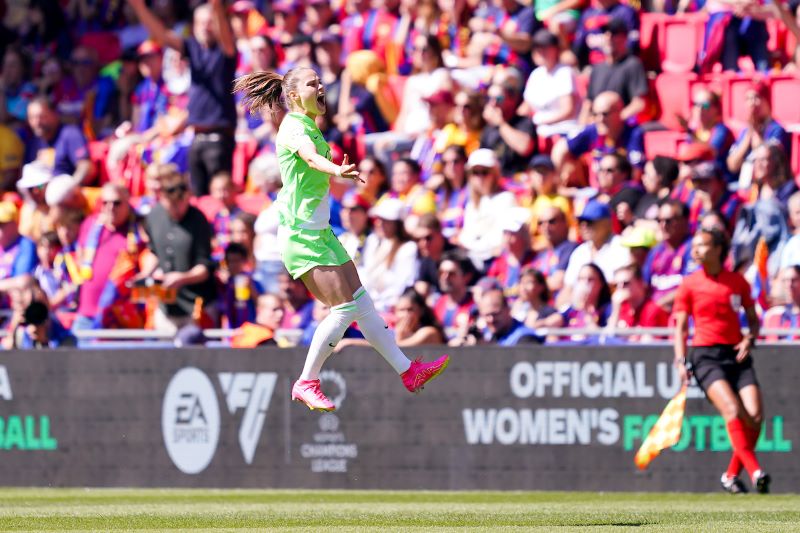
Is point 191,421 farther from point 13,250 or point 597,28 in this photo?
point 597,28

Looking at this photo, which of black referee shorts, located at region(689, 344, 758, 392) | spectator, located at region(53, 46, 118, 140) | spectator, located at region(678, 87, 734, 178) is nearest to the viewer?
black referee shorts, located at region(689, 344, 758, 392)

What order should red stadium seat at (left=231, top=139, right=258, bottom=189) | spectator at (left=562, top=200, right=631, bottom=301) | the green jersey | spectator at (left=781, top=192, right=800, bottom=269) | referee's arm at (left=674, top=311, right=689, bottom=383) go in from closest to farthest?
the green jersey < referee's arm at (left=674, top=311, right=689, bottom=383) < spectator at (left=781, top=192, right=800, bottom=269) < spectator at (left=562, top=200, right=631, bottom=301) < red stadium seat at (left=231, top=139, right=258, bottom=189)

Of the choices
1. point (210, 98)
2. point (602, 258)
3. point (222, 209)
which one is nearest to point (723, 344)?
point (602, 258)

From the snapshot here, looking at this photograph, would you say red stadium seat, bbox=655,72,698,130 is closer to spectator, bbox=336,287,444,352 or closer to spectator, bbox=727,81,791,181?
spectator, bbox=727,81,791,181

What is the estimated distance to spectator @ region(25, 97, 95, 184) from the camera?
63.5ft

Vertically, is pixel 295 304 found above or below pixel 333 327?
above

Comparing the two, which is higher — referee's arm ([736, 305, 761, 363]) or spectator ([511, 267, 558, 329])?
spectator ([511, 267, 558, 329])

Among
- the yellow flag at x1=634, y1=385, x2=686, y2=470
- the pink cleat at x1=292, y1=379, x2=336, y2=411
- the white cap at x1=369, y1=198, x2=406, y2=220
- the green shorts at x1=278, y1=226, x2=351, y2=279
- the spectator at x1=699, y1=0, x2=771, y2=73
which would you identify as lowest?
the yellow flag at x1=634, y1=385, x2=686, y2=470

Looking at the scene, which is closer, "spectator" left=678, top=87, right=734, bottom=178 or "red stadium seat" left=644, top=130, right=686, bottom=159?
"spectator" left=678, top=87, right=734, bottom=178

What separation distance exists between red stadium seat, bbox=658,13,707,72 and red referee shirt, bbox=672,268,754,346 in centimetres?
418

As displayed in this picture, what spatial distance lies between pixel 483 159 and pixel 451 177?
0.62 m

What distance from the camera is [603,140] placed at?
51.9ft

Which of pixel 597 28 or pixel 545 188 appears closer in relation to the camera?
pixel 545 188

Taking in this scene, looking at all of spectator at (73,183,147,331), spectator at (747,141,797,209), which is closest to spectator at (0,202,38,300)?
spectator at (73,183,147,331)
